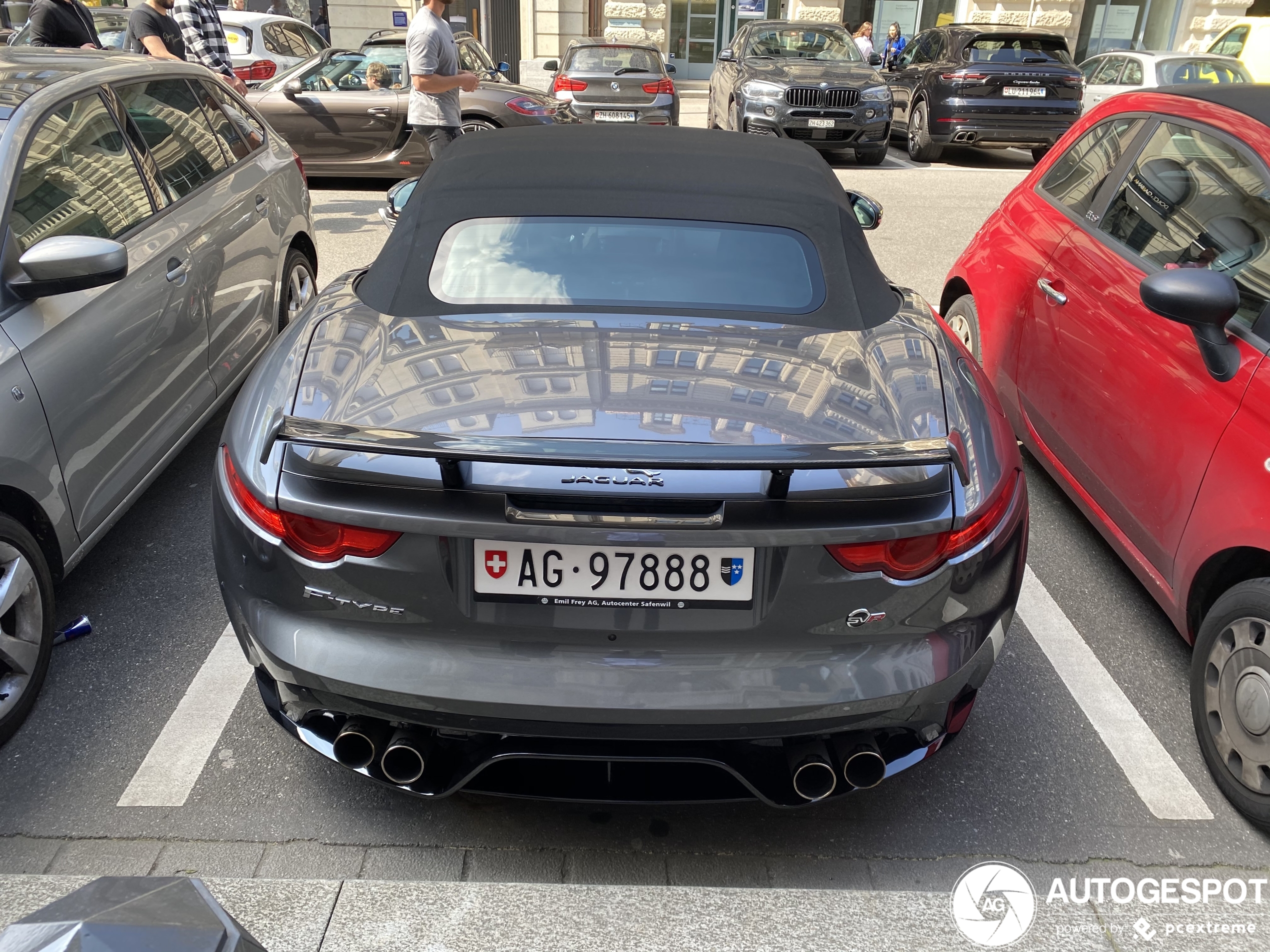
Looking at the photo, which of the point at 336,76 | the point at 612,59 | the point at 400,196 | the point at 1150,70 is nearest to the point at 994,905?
the point at 400,196

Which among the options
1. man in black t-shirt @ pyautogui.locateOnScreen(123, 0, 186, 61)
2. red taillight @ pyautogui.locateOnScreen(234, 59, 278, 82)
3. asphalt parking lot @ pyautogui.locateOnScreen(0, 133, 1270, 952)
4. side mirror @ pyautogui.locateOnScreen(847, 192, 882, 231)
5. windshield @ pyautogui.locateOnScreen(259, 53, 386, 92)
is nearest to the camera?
asphalt parking lot @ pyautogui.locateOnScreen(0, 133, 1270, 952)

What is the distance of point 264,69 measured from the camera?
40.0ft

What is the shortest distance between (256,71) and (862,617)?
40.0ft

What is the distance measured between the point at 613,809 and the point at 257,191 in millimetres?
3554

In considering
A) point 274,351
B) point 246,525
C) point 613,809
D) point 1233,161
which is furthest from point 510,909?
point 1233,161

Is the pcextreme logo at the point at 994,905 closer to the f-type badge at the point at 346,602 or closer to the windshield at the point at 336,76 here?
the f-type badge at the point at 346,602

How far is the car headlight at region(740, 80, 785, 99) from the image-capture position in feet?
42.1

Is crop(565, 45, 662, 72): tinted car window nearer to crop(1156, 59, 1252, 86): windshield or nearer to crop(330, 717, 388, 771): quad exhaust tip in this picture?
crop(1156, 59, 1252, 86): windshield

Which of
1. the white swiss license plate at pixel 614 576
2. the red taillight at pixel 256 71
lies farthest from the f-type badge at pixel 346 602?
the red taillight at pixel 256 71

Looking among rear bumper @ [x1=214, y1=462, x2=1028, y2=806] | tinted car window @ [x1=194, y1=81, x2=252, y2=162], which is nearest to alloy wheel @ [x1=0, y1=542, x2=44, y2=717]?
rear bumper @ [x1=214, y1=462, x2=1028, y2=806]

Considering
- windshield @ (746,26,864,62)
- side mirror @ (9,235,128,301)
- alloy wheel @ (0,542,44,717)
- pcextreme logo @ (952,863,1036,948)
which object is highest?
side mirror @ (9,235,128,301)

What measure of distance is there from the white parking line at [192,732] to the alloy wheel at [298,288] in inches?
96.1

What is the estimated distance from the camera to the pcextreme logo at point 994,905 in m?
2.15

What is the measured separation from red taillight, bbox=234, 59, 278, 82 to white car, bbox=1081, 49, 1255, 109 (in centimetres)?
1083
